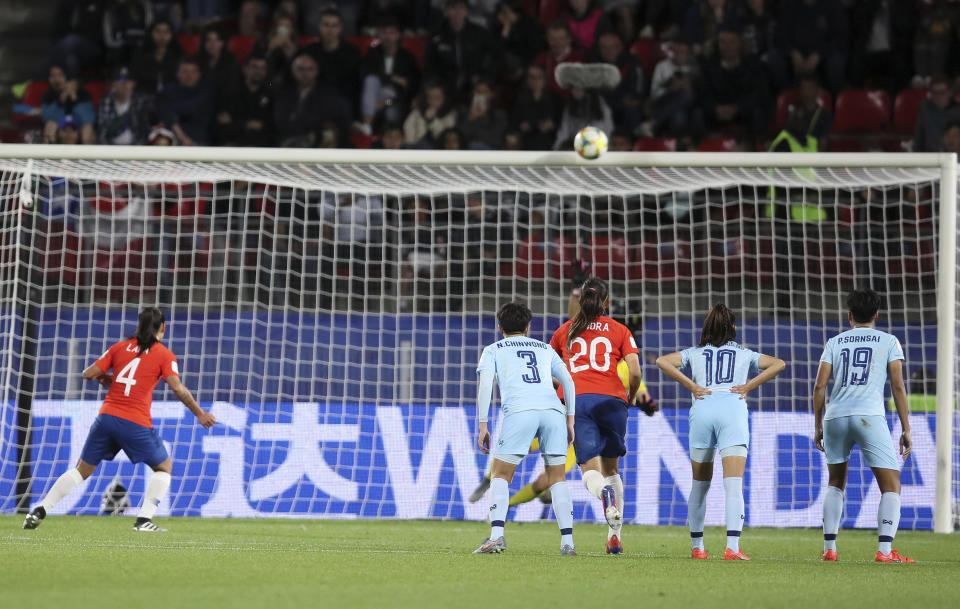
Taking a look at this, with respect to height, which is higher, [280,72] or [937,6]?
[937,6]

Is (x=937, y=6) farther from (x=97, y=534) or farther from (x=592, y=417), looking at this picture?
(x=97, y=534)

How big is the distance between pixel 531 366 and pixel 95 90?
11325 mm

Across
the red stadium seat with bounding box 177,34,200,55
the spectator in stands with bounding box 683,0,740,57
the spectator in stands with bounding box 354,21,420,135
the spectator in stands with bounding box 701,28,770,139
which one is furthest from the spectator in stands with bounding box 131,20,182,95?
the spectator in stands with bounding box 701,28,770,139

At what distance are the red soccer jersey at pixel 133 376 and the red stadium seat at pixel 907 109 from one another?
10096 mm

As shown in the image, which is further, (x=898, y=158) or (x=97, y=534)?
(x=898, y=158)

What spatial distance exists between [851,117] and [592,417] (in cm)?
911

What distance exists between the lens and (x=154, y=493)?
965cm

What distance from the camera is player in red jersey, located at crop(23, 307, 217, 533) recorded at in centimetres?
959

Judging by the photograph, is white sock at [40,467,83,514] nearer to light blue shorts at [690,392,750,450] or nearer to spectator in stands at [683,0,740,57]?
light blue shorts at [690,392,750,450]

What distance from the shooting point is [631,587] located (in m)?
6.10

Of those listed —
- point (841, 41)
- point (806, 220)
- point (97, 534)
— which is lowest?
point (97, 534)

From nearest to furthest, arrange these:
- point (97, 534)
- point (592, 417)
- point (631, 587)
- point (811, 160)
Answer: point (631, 587)
point (592, 417)
point (97, 534)
point (811, 160)

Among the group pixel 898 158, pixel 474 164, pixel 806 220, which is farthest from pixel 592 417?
pixel 806 220

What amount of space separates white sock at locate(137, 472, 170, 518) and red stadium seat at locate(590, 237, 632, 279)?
5300 mm
